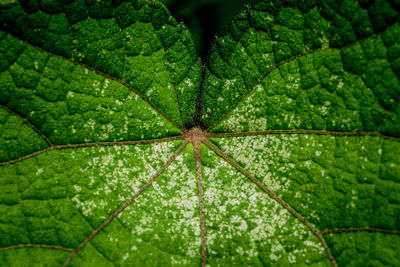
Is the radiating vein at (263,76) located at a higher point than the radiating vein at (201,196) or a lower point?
higher

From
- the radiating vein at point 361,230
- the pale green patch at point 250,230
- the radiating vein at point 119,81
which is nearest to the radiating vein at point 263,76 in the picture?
the radiating vein at point 119,81

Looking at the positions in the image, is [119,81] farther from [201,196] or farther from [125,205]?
[201,196]

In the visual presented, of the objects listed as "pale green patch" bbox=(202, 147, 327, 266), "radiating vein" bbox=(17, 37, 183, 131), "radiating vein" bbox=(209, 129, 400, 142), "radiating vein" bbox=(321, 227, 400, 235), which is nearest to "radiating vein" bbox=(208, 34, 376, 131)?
"radiating vein" bbox=(209, 129, 400, 142)

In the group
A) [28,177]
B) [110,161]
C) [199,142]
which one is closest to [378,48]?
[199,142]

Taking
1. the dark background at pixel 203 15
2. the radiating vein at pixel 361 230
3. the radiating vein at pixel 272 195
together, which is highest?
the dark background at pixel 203 15

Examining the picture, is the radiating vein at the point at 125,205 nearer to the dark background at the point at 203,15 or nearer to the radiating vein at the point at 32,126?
the radiating vein at the point at 32,126

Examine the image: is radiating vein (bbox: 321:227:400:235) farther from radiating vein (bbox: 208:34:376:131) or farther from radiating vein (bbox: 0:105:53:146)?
radiating vein (bbox: 0:105:53:146)

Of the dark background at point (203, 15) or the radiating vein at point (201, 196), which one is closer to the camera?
the radiating vein at point (201, 196)
